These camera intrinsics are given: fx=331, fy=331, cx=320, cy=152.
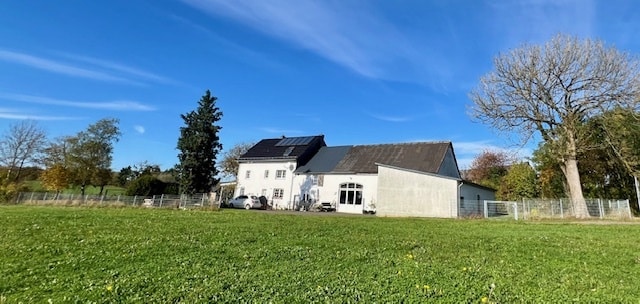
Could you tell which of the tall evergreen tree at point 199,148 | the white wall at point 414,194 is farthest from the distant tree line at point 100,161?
the white wall at point 414,194

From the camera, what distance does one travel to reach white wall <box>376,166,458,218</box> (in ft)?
77.4

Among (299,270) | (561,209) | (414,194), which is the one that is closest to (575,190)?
(561,209)

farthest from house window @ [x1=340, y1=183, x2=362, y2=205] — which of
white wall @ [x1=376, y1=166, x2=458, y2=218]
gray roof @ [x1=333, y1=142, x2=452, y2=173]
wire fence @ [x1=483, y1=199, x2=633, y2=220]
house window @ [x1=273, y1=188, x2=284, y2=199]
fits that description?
wire fence @ [x1=483, y1=199, x2=633, y2=220]

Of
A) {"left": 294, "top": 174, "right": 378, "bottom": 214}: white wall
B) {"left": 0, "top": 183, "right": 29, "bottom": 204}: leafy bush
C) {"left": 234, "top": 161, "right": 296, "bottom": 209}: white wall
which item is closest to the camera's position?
{"left": 0, "top": 183, "right": 29, "bottom": 204}: leafy bush

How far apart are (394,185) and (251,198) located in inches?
578

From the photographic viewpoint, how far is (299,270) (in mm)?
5066

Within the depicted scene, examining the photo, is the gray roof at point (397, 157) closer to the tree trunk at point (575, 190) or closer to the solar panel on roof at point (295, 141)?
the solar panel on roof at point (295, 141)

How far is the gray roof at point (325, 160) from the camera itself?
3366 centimetres

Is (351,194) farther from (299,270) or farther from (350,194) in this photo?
(299,270)

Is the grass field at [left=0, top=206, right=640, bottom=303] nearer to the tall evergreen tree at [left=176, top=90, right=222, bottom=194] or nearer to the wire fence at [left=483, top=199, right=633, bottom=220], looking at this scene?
the wire fence at [left=483, top=199, right=633, bottom=220]

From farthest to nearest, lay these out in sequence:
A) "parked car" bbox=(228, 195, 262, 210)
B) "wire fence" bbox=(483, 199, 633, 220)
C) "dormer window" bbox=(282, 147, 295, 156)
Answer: "dormer window" bbox=(282, 147, 295, 156)
"parked car" bbox=(228, 195, 262, 210)
"wire fence" bbox=(483, 199, 633, 220)

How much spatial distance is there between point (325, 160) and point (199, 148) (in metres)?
12.7

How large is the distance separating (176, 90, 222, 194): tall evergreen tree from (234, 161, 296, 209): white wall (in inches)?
178

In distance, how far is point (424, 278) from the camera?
185 inches
